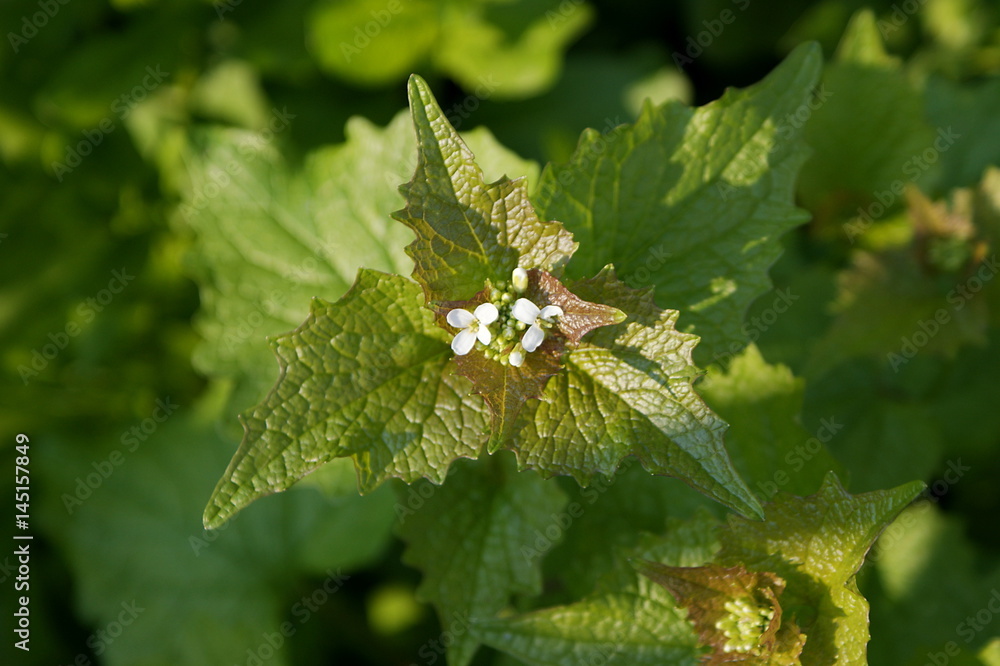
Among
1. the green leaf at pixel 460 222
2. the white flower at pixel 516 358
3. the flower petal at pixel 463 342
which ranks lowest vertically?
the white flower at pixel 516 358

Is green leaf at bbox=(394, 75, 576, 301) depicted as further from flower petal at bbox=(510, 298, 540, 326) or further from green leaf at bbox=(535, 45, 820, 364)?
green leaf at bbox=(535, 45, 820, 364)

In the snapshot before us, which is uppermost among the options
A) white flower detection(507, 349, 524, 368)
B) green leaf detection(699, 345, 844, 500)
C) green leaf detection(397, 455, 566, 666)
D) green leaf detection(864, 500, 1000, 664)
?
white flower detection(507, 349, 524, 368)

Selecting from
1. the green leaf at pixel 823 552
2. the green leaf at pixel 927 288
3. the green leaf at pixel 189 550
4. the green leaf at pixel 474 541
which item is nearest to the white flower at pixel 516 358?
the green leaf at pixel 474 541

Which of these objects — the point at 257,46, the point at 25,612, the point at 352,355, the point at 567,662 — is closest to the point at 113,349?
the point at 25,612

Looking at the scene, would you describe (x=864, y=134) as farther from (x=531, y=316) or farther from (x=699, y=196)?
(x=531, y=316)

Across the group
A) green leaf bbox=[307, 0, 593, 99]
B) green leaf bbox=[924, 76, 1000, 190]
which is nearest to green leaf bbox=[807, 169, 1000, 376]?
green leaf bbox=[924, 76, 1000, 190]

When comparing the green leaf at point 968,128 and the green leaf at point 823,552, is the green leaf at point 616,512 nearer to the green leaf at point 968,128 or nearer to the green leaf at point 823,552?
the green leaf at point 823,552
